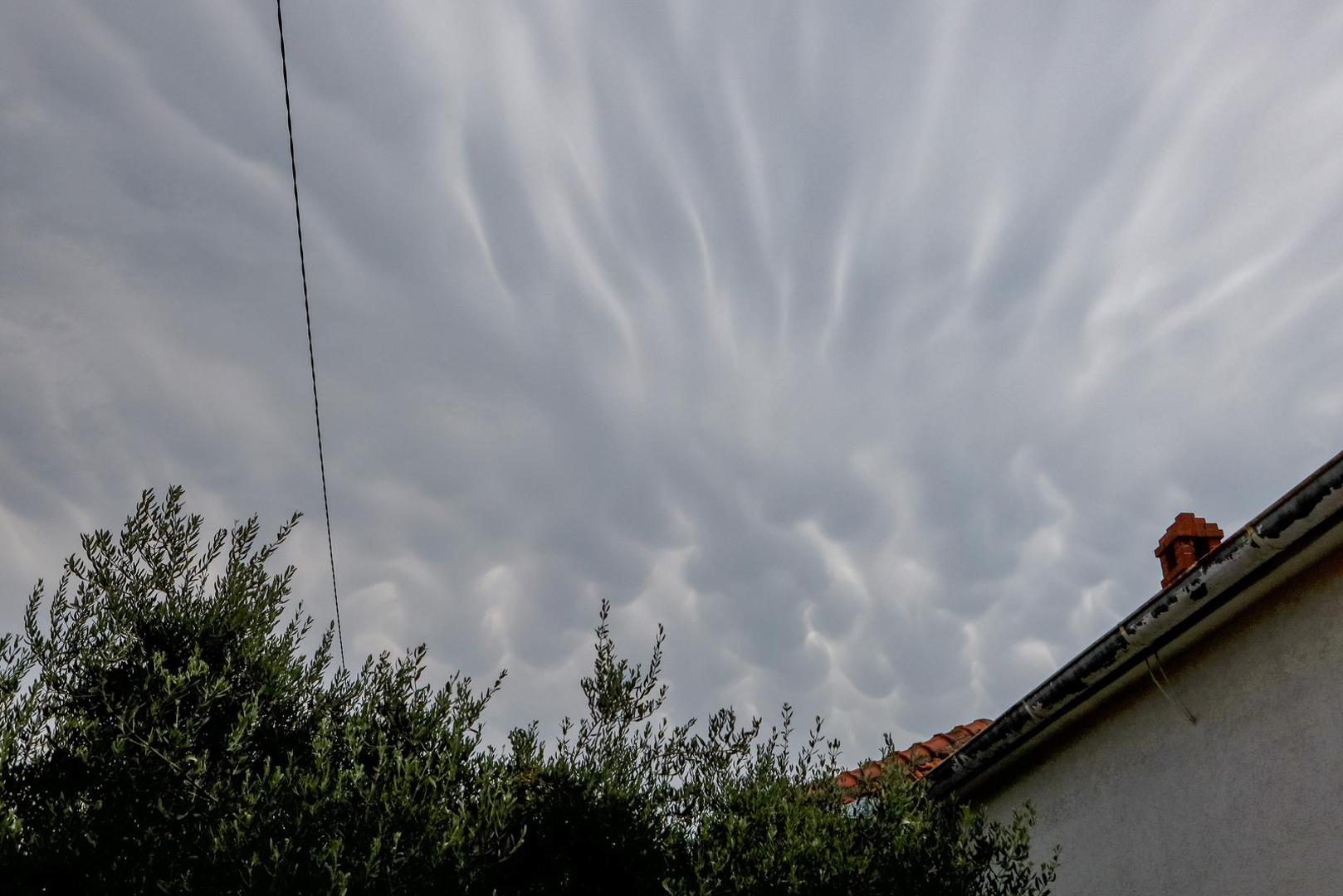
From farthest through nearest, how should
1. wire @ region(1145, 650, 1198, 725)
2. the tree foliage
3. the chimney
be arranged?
the chimney → wire @ region(1145, 650, 1198, 725) → the tree foliage

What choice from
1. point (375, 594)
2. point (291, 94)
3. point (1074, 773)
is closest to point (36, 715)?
→ point (375, 594)

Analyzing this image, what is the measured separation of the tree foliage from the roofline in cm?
136

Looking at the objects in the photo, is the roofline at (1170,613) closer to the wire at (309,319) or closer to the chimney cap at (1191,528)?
the chimney cap at (1191,528)

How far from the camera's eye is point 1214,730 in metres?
6.44

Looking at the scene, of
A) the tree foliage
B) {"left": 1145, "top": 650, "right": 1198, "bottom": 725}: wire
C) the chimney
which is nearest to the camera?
the tree foliage

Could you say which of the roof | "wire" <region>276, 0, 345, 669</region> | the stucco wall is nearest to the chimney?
the stucco wall

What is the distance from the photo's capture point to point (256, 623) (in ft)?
20.1

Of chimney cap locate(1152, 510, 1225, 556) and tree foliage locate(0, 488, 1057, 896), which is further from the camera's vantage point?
chimney cap locate(1152, 510, 1225, 556)

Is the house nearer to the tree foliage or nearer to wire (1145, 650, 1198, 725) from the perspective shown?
wire (1145, 650, 1198, 725)

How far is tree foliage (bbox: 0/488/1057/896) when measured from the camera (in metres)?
4.88

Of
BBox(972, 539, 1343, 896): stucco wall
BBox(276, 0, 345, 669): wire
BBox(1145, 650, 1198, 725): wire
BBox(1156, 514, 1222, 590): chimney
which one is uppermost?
BBox(276, 0, 345, 669): wire

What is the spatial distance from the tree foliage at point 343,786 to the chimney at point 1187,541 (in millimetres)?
4053

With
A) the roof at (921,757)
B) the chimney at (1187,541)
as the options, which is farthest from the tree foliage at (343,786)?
the chimney at (1187,541)

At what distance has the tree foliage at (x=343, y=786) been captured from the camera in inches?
192
